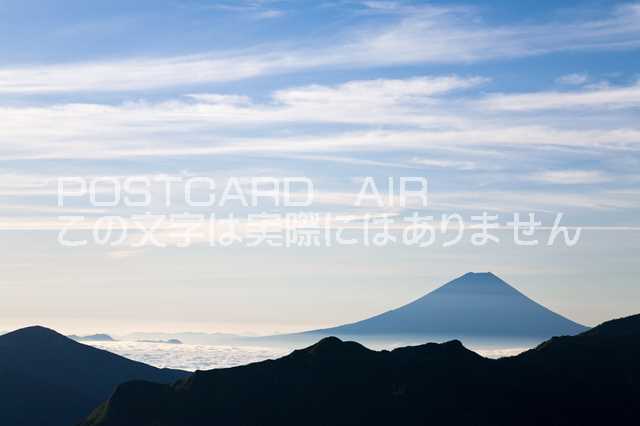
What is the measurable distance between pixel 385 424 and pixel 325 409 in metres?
8.72

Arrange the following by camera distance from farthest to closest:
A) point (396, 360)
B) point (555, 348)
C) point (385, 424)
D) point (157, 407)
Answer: point (555, 348), point (396, 360), point (157, 407), point (385, 424)

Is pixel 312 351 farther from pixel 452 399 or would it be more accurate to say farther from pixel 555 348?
pixel 555 348

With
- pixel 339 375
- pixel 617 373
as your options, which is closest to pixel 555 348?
pixel 617 373

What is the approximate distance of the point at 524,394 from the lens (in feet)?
414

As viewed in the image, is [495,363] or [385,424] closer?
[385,424]

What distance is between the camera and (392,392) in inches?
4914

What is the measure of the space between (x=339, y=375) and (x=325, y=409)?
30.3ft

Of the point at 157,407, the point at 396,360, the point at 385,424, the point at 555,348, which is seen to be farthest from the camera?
the point at 555,348

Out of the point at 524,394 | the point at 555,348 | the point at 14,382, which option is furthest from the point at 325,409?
the point at 14,382

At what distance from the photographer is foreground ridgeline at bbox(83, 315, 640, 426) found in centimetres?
12038

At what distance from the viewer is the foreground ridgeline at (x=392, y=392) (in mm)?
120375

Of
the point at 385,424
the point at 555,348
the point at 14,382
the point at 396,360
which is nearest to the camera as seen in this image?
the point at 385,424

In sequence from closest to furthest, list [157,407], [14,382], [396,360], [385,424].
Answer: [385,424] < [157,407] < [396,360] < [14,382]

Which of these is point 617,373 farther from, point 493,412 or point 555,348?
point 493,412
